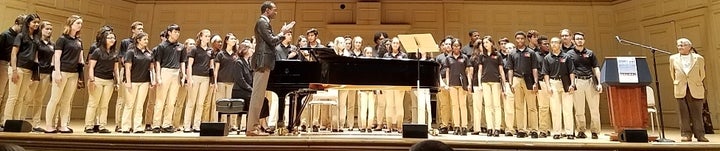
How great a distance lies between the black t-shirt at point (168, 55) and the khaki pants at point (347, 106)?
1.91m

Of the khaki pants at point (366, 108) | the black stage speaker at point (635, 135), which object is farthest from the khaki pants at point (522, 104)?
the khaki pants at point (366, 108)

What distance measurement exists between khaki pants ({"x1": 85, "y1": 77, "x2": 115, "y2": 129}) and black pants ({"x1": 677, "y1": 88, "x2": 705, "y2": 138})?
5448 mm

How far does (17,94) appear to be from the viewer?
13.8ft

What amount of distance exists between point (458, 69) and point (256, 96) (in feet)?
7.91

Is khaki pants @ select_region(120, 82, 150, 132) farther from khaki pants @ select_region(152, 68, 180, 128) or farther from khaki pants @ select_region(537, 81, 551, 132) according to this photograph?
khaki pants @ select_region(537, 81, 551, 132)

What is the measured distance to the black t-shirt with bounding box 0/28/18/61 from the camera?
14.1 ft

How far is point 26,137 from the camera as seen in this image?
3461 mm

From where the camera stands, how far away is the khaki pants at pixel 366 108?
5.52 m

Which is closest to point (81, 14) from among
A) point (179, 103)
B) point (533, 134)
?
point (179, 103)

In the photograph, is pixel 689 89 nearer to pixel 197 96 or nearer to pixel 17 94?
pixel 197 96

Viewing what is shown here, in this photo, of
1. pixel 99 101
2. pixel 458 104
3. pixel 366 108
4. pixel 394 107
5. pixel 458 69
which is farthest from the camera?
pixel 366 108

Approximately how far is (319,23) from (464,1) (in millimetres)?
2648

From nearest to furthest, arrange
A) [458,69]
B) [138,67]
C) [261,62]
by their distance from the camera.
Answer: [261,62] < [138,67] < [458,69]

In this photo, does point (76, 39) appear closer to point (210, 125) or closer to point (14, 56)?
point (14, 56)
